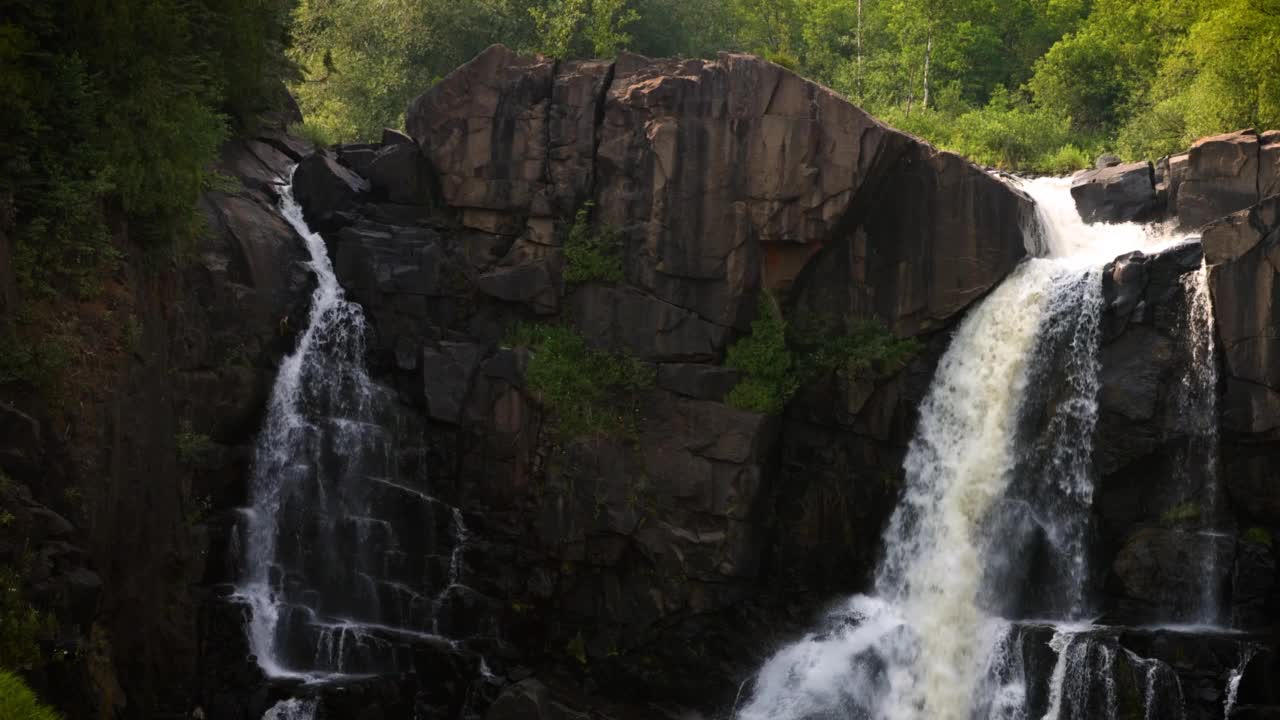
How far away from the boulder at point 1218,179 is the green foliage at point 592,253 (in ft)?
39.7

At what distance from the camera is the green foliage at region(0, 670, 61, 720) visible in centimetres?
1326

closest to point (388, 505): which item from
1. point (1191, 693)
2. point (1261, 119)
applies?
point (1191, 693)

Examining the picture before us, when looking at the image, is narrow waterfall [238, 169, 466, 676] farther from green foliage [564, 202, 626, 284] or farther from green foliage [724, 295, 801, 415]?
green foliage [724, 295, 801, 415]

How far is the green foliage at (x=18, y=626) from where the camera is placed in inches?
691

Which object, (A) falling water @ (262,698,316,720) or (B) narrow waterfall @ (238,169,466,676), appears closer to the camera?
(A) falling water @ (262,698,316,720)

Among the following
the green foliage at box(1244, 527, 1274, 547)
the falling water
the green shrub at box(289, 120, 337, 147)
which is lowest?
the falling water

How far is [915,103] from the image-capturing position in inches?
1898

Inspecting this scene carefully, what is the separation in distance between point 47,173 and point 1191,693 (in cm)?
2129

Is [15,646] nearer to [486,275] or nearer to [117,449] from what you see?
[117,449]

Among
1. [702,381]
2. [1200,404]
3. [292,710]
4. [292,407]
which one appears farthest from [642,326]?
[1200,404]

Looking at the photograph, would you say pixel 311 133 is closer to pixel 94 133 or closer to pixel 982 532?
pixel 94 133

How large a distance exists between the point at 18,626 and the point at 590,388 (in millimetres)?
12835

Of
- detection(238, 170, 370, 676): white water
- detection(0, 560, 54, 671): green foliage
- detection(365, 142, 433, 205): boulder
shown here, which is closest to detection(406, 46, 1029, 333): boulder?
detection(365, 142, 433, 205): boulder

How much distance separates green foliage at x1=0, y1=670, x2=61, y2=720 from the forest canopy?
23417mm
